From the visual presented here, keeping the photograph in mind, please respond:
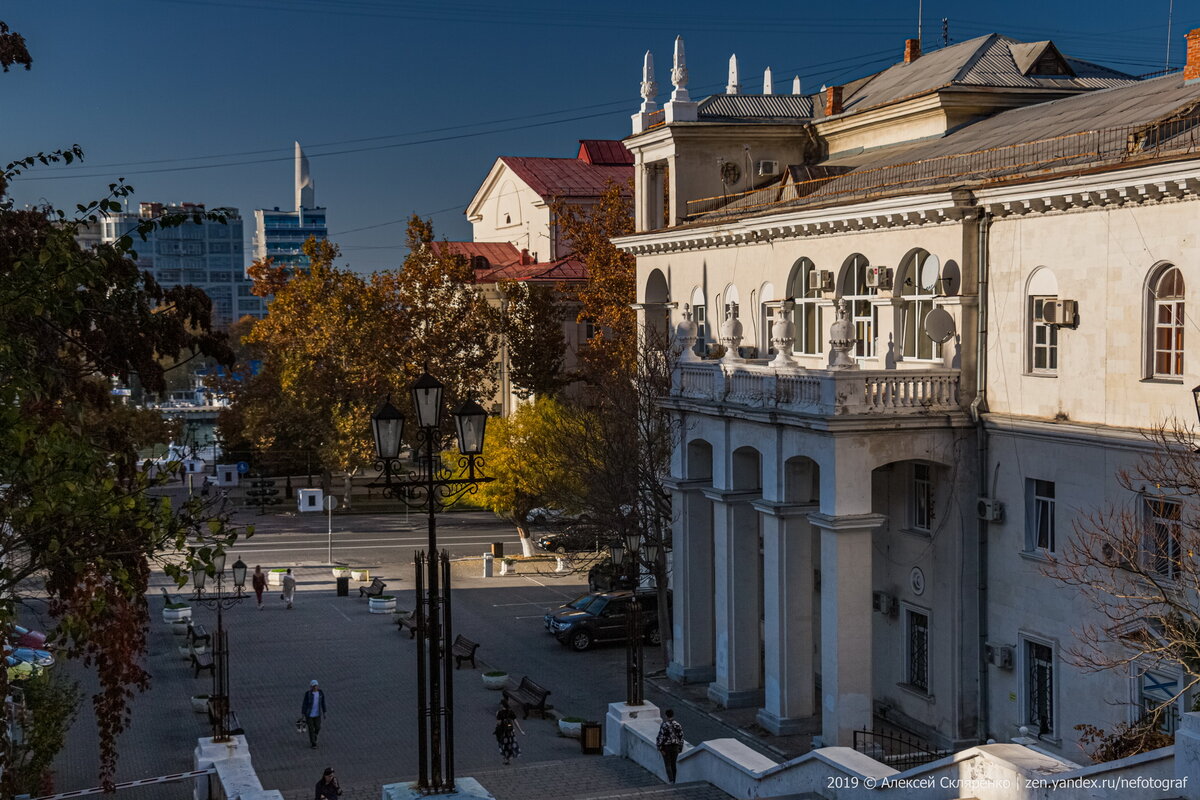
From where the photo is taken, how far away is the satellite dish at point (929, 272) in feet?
85.4

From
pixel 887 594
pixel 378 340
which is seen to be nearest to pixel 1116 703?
pixel 887 594

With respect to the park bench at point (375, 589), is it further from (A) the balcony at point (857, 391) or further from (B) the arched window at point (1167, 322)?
(B) the arched window at point (1167, 322)

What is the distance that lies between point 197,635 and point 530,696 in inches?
428

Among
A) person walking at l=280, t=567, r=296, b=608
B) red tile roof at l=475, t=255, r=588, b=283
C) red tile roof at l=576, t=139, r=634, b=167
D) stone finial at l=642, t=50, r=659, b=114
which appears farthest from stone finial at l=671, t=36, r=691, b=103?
red tile roof at l=576, t=139, r=634, b=167

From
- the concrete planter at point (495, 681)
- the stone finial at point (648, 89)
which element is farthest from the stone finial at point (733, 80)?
the concrete planter at point (495, 681)

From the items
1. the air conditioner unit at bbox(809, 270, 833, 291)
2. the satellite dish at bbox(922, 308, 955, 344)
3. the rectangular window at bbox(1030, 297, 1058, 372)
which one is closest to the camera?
the rectangular window at bbox(1030, 297, 1058, 372)

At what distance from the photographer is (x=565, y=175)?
256ft

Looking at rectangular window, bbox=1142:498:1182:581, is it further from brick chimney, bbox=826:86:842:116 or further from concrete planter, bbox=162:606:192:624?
concrete planter, bbox=162:606:192:624

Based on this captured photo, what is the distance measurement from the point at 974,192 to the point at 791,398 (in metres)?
4.67

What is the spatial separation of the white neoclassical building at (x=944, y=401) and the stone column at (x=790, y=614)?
0.04 metres

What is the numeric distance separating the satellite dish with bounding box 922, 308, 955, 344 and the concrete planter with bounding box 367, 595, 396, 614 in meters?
21.0

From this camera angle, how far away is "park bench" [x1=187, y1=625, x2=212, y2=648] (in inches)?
1409

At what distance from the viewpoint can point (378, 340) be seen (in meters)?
58.9

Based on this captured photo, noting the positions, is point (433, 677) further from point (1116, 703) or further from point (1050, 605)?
point (1050, 605)
